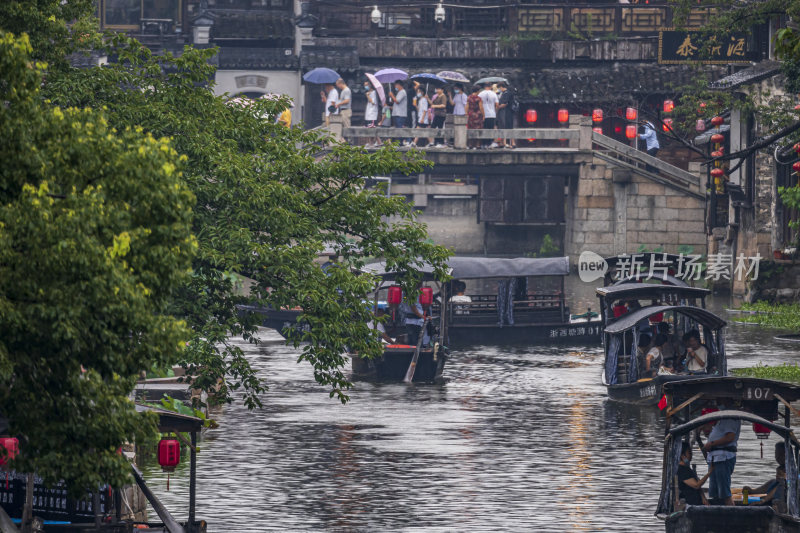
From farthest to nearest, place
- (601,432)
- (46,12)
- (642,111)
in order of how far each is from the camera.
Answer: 1. (642,111)
2. (601,432)
3. (46,12)

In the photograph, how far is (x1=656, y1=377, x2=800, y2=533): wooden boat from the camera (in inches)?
663

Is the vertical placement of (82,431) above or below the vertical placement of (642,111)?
below

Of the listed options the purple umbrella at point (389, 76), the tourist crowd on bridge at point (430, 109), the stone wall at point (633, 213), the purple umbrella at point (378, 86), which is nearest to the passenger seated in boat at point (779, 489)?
the tourist crowd on bridge at point (430, 109)

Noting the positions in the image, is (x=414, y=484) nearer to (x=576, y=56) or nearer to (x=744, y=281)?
(x=744, y=281)

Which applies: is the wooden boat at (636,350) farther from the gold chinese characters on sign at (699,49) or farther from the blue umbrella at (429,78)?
the blue umbrella at (429,78)

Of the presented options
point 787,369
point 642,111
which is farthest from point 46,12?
point 642,111

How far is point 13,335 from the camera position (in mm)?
11258

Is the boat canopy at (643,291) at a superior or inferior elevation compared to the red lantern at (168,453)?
superior

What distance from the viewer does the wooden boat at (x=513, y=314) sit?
128 ft

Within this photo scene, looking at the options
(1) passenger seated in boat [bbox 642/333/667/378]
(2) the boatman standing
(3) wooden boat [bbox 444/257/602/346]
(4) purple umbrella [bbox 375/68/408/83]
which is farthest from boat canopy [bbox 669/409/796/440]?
(4) purple umbrella [bbox 375/68/408/83]

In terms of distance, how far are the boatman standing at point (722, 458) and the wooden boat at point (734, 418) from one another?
20 centimetres

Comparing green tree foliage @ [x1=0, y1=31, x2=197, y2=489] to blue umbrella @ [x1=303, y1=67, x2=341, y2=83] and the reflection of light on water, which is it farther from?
blue umbrella @ [x1=303, y1=67, x2=341, y2=83]

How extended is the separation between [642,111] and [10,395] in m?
43.7

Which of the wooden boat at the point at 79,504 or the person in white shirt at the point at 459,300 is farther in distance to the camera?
the person in white shirt at the point at 459,300
